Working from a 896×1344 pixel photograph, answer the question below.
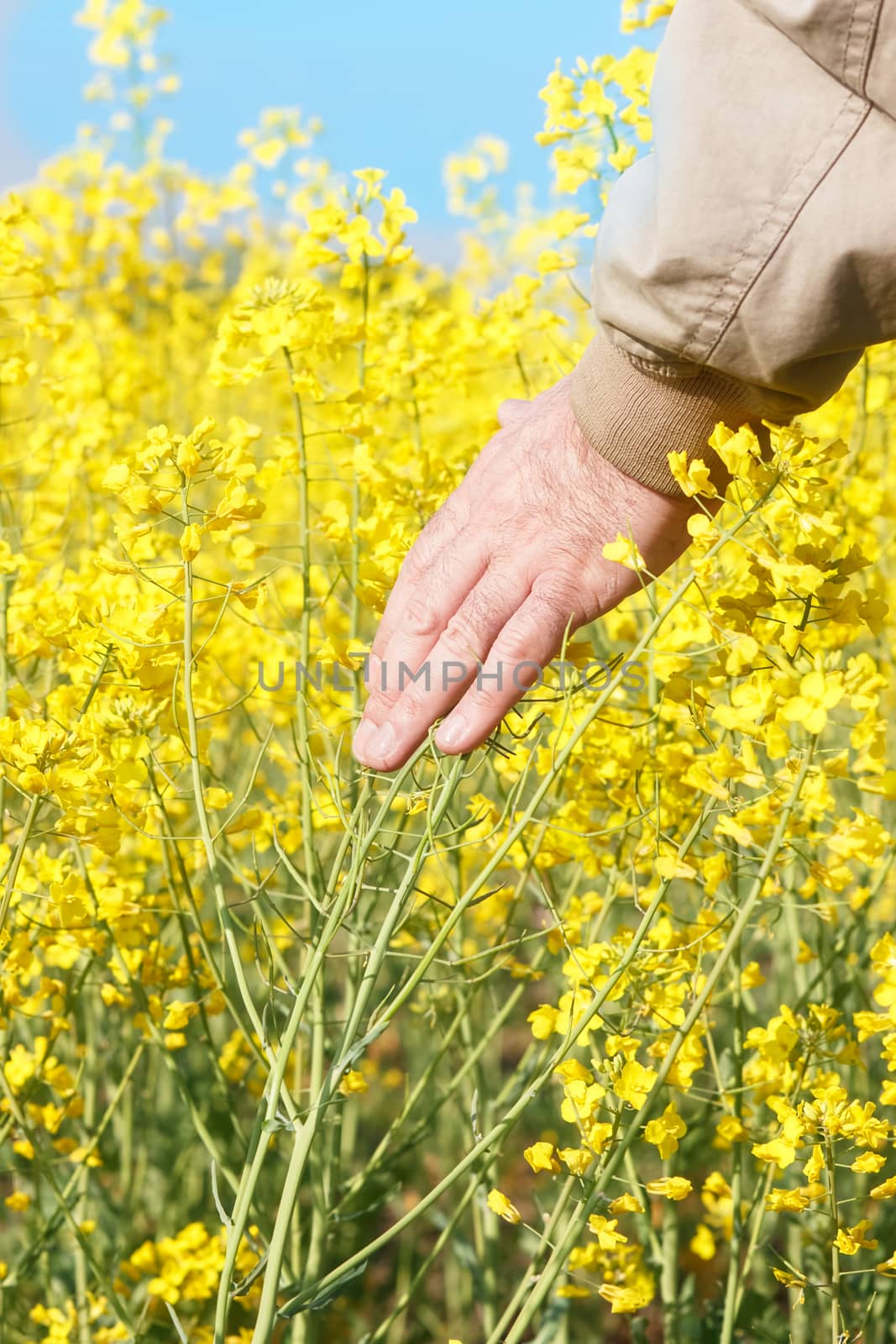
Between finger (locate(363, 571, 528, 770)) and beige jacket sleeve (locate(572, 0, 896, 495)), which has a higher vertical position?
beige jacket sleeve (locate(572, 0, 896, 495))

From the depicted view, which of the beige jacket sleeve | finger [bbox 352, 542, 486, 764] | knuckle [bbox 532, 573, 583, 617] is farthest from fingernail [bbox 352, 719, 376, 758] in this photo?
the beige jacket sleeve

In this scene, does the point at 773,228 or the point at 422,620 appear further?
the point at 422,620

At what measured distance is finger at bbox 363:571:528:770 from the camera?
1222mm

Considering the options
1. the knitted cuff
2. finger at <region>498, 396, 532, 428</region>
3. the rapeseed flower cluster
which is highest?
finger at <region>498, 396, 532, 428</region>

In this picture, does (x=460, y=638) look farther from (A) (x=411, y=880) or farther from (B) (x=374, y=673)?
(A) (x=411, y=880)

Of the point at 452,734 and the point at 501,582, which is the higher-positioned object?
the point at 501,582

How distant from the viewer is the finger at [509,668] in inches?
46.6

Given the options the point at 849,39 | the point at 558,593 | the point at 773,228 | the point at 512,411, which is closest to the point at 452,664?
the point at 558,593

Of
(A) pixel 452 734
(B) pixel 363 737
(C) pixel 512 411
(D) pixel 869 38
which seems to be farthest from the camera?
(C) pixel 512 411

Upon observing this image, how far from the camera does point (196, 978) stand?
61.3 inches

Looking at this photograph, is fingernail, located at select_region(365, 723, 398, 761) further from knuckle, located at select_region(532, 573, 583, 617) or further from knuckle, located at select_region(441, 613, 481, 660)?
knuckle, located at select_region(532, 573, 583, 617)

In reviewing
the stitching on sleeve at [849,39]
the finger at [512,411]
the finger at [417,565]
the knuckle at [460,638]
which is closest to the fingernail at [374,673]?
the finger at [417,565]

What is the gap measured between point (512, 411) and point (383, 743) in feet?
1.63

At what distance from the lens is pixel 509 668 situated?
1.19m
